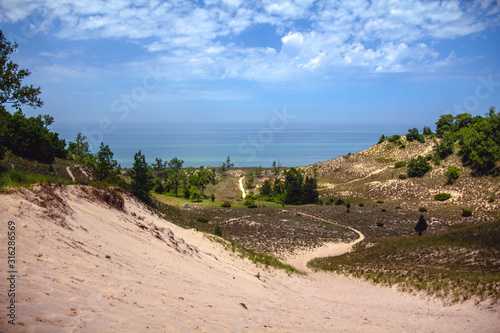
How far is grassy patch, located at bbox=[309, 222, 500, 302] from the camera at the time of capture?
12.5 m

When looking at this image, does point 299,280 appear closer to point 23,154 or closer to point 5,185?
→ point 5,185

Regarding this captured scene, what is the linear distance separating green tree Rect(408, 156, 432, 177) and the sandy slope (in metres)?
58.4

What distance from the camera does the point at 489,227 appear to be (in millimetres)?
20125

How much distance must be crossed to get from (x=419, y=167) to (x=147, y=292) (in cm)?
7027

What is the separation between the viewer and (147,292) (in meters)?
6.67

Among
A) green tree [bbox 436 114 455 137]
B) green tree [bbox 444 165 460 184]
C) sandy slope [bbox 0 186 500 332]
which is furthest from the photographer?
green tree [bbox 436 114 455 137]

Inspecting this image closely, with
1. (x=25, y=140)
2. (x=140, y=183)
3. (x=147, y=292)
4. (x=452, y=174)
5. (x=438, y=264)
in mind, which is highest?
(x=25, y=140)

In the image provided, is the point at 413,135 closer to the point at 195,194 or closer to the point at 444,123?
the point at 444,123

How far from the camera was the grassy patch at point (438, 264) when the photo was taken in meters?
12.5

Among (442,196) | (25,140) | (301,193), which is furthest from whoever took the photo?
(301,193)

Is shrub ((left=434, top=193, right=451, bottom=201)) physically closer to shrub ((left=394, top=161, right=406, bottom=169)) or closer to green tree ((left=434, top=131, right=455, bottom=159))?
green tree ((left=434, top=131, right=455, bottom=159))

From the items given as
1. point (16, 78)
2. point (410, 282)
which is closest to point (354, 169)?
point (410, 282)

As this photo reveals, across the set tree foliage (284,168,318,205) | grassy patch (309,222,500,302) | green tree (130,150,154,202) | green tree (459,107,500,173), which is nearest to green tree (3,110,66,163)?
green tree (130,150,154,202)

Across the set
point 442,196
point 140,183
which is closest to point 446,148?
point 442,196
